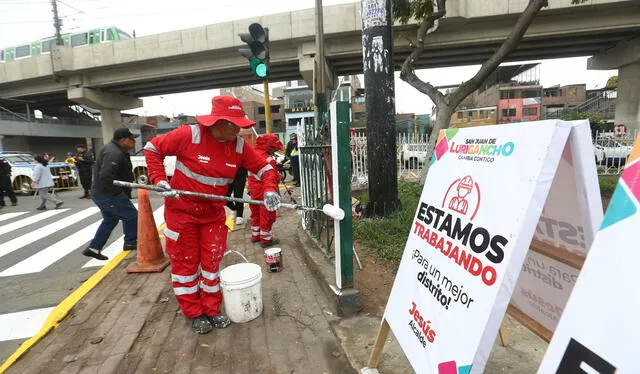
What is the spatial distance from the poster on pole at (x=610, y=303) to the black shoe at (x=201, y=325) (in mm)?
2544

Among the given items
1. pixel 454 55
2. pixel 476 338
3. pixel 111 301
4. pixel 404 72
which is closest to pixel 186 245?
pixel 111 301

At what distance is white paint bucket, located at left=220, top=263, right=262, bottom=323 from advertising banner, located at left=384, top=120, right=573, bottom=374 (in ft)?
4.51

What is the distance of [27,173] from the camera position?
1346 cm

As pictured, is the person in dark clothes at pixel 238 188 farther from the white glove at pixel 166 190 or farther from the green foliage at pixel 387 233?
the white glove at pixel 166 190

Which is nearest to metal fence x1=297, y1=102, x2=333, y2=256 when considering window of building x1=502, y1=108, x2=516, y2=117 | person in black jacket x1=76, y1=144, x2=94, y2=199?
person in black jacket x1=76, y1=144, x2=94, y2=199

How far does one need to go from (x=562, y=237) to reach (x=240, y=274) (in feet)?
7.83

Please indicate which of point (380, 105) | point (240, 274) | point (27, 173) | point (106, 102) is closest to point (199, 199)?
point (240, 274)

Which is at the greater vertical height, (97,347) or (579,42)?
(579,42)

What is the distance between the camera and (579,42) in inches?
717

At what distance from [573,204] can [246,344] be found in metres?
2.37

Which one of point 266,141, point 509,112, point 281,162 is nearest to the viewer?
point 266,141

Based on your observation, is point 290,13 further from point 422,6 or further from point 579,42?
point 579,42

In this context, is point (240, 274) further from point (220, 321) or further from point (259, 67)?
point (259, 67)

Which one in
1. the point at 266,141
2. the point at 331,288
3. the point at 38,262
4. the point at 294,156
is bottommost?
the point at 38,262
